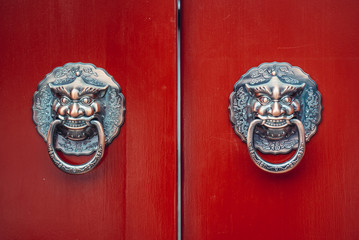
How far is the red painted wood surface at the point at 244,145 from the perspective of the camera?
387 mm

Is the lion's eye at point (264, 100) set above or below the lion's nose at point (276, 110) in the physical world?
above

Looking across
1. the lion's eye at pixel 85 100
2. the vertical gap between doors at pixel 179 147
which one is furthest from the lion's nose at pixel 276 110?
the lion's eye at pixel 85 100

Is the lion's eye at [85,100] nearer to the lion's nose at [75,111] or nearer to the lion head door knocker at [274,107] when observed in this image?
the lion's nose at [75,111]

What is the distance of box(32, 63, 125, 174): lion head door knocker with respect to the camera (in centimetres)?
36

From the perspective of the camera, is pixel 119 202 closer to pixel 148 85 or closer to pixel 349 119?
pixel 148 85

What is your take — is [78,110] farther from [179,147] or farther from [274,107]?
[274,107]

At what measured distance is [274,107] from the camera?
0.35 meters

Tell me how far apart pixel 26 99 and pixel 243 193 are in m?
0.36

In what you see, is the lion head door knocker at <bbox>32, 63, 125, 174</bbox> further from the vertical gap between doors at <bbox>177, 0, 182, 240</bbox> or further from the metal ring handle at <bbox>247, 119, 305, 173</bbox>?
the metal ring handle at <bbox>247, 119, 305, 173</bbox>

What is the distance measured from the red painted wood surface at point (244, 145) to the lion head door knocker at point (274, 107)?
0.05ft

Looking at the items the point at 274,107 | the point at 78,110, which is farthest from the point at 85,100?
the point at 274,107

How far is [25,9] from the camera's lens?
0.41 meters

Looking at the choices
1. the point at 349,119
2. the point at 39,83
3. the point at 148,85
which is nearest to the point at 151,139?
the point at 148,85

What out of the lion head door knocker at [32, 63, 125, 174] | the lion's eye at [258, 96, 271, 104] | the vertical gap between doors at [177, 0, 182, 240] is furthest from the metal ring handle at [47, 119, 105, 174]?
the lion's eye at [258, 96, 271, 104]
